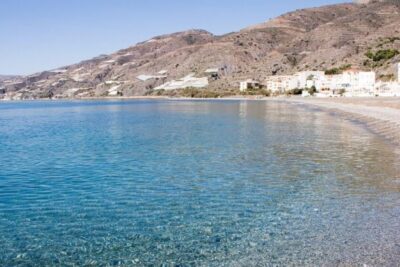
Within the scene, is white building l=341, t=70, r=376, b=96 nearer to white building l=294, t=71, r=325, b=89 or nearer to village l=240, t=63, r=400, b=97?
village l=240, t=63, r=400, b=97

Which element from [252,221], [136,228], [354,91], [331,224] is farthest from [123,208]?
[354,91]

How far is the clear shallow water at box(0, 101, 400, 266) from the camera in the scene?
27.7 ft

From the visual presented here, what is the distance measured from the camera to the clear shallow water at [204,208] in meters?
8.45

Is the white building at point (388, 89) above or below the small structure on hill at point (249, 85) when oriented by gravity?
below

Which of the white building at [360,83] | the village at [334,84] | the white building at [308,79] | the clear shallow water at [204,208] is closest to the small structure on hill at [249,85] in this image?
the village at [334,84]

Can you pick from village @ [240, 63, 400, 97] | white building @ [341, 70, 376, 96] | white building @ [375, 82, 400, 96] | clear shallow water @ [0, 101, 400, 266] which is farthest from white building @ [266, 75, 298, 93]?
clear shallow water @ [0, 101, 400, 266]

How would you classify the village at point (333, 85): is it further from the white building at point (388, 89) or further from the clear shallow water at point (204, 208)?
the clear shallow water at point (204, 208)

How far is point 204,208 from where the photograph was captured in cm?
1154

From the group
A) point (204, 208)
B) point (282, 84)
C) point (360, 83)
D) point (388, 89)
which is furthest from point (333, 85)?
point (204, 208)

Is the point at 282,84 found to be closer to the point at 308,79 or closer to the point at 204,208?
A: the point at 308,79

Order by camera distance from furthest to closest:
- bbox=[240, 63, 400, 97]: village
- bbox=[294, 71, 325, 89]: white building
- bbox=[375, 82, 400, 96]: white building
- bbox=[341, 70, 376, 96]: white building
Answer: bbox=[294, 71, 325, 89]: white building, bbox=[341, 70, 376, 96]: white building, bbox=[240, 63, 400, 97]: village, bbox=[375, 82, 400, 96]: white building

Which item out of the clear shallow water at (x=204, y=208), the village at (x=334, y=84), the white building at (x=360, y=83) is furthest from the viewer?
the white building at (x=360, y=83)

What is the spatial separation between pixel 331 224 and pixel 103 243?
15.8 feet

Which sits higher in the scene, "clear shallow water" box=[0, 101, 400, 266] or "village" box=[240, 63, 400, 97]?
"village" box=[240, 63, 400, 97]
